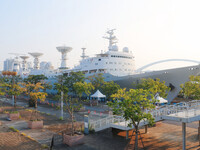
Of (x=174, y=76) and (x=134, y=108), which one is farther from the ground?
(x=174, y=76)

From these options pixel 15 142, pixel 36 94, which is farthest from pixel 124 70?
pixel 15 142

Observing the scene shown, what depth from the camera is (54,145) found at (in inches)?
498

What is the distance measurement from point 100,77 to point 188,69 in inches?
595

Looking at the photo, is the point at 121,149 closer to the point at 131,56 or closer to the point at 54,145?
the point at 54,145

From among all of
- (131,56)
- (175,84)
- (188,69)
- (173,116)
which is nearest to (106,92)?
(175,84)

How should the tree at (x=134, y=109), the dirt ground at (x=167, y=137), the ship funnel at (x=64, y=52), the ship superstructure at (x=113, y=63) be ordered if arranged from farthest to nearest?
the ship funnel at (x=64, y=52) < the ship superstructure at (x=113, y=63) < the dirt ground at (x=167, y=137) < the tree at (x=134, y=109)

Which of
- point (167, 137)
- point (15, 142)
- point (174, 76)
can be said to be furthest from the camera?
point (174, 76)

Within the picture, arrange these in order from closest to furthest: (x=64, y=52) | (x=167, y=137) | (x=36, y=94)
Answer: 1. (x=167, y=137)
2. (x=36, y=94)
3. (x=64, y=52)

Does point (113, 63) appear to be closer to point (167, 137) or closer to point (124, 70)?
point (124, 70)

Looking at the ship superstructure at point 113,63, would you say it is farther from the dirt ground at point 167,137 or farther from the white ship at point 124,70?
the dirt ground at point 167,137

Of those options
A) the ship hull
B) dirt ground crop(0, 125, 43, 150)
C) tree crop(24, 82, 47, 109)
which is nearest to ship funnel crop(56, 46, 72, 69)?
Result: the ship hull

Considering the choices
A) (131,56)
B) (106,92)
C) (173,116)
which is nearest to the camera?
(173,116)

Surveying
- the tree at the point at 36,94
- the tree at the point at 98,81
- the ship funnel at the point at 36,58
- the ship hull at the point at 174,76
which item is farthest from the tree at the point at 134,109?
the ship funnel at the point at 36,58

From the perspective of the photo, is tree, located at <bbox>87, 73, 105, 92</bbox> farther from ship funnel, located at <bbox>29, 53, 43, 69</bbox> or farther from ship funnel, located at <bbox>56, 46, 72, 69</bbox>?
ship funnel, located at <bbox>29, 53, 43, 69</bbox>
